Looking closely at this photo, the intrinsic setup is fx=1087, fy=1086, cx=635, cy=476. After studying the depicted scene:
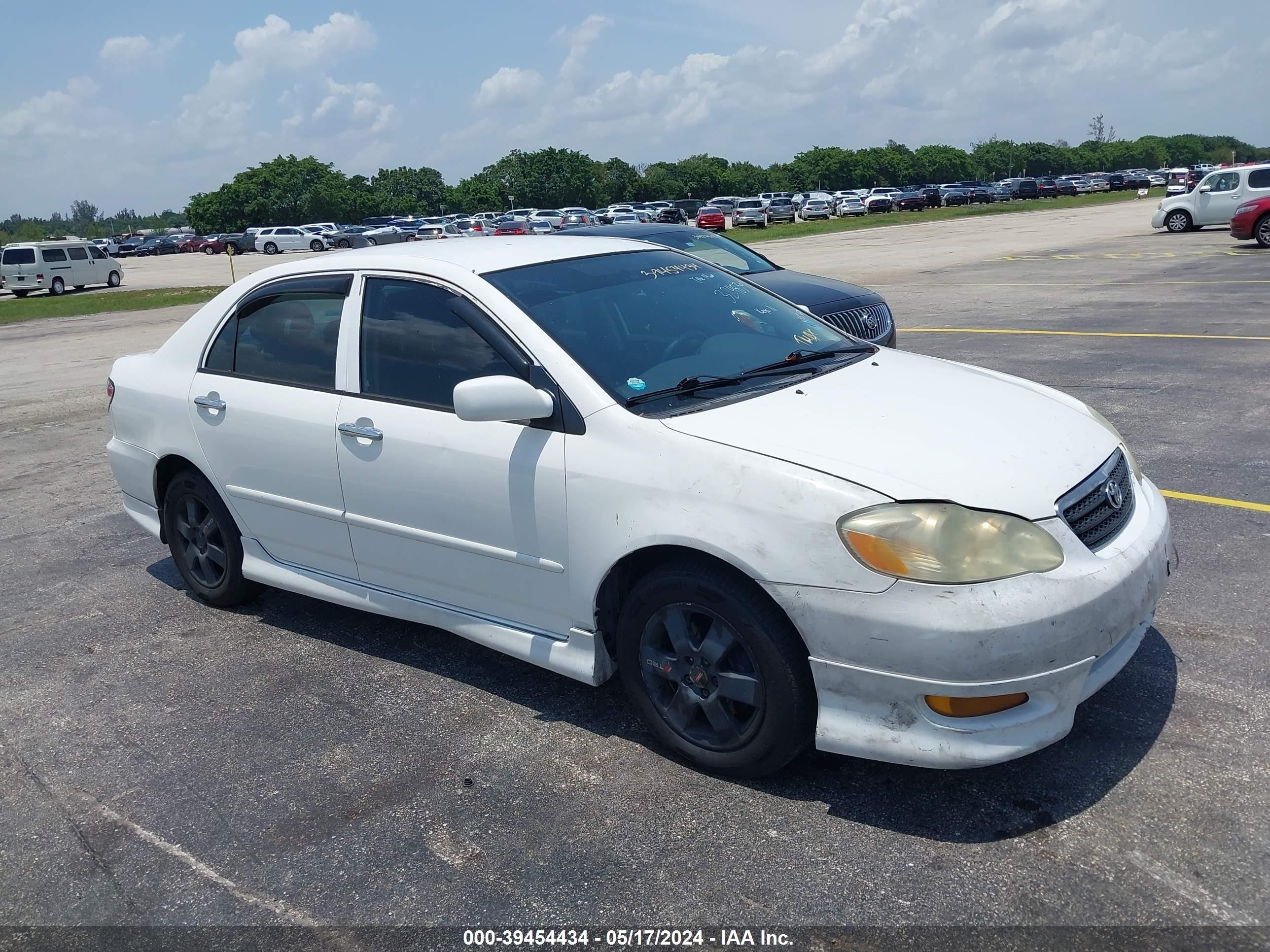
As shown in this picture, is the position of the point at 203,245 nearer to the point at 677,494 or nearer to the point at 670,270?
the point at 670,270

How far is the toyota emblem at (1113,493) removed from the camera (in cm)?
350

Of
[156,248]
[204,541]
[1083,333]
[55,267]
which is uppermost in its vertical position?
[156,248]

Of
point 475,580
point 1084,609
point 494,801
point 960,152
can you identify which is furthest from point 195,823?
point 960,152

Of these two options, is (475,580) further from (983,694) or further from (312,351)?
(983,694)

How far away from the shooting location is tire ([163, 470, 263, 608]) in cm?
512

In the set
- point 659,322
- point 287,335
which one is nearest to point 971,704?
point 659,322

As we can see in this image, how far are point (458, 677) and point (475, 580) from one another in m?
0.62

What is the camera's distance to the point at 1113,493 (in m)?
3.55

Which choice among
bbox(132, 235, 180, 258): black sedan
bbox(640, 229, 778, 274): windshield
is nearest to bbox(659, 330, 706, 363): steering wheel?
bbox(640, 229, 778, 274): windshield

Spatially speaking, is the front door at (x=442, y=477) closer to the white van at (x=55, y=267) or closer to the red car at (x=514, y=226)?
the white van at (x=55, y=267)

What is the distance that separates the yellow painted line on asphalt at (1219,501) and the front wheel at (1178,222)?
1110 inches

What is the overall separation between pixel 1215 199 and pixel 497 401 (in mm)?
31538

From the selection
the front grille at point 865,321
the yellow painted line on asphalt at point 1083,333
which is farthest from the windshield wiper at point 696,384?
the yellow painted line on asphalt at point 1083,333

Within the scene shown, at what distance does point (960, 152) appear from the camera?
155625mm
